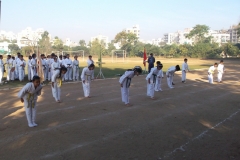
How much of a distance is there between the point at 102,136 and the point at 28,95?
7.73 ft

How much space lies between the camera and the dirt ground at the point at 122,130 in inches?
222

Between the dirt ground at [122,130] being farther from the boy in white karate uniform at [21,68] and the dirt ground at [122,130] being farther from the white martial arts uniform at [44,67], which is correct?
the white martial arts uniform at [44,67]

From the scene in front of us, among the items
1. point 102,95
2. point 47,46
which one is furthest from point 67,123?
point 47,46

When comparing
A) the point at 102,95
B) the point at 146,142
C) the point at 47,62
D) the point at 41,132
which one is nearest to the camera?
the point at 146,142

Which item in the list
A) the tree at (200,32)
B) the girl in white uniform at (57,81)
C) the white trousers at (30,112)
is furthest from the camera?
the tree at (200,32)

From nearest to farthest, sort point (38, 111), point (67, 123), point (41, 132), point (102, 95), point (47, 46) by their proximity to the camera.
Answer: point (41, 132), point (67, 123), point (38, 111), point (102, 95), point (47, 46)

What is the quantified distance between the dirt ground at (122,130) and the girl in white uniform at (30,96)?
1.14ft

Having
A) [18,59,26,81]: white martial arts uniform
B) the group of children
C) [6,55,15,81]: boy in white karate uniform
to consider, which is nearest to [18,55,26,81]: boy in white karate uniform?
[18,59,26,81]: white martial arts uniform

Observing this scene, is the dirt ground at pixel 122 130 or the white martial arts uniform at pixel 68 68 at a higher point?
the white martial arts uniform at pixel 68 68

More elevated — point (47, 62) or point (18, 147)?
point (47, 62)

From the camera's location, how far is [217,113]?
9.41 metres

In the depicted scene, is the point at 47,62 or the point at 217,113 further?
the point at 47,62

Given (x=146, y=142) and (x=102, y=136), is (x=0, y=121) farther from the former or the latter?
(x=146, y=142)

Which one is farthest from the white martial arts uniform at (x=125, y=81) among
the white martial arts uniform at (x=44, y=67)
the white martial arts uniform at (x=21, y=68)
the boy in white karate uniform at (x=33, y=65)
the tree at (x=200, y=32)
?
the tree at (x=200, y=32)
